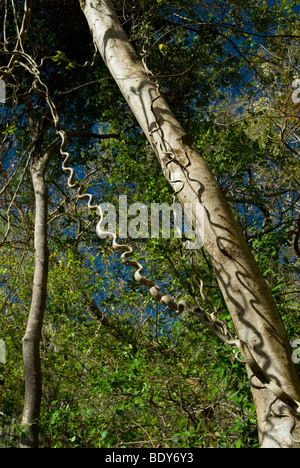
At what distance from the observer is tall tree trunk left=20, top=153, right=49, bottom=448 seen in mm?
2768

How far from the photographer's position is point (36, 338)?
3.14 m

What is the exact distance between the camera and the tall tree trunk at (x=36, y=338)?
2.77 metres

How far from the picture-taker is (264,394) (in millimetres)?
1288

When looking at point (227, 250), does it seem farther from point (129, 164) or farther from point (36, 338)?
point (129, 164)

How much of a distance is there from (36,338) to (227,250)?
2.06m

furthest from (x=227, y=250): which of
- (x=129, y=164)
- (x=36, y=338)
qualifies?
(x=129, y=164)

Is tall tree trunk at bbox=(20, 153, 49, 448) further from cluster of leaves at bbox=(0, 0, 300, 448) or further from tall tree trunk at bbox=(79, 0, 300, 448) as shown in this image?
tall tree trunk at bbox=(79, 0, 300, 448)

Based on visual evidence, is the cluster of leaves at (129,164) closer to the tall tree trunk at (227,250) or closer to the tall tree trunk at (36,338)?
the tall tree trunk at (36,338)

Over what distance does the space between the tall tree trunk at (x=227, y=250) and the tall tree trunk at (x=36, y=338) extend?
1.81 m

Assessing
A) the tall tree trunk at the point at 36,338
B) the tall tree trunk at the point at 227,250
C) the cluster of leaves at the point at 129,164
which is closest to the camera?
the tall tree trunk at the point at 227,250

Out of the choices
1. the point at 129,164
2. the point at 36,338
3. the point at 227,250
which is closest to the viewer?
the point at 227,250

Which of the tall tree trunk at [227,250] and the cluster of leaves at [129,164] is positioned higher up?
the cluster of leaves at [129,164]

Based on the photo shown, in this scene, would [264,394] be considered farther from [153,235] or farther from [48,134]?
[48,134]

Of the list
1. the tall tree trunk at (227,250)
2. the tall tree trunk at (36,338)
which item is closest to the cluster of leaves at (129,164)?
the tall tree trunk at (36,338)
